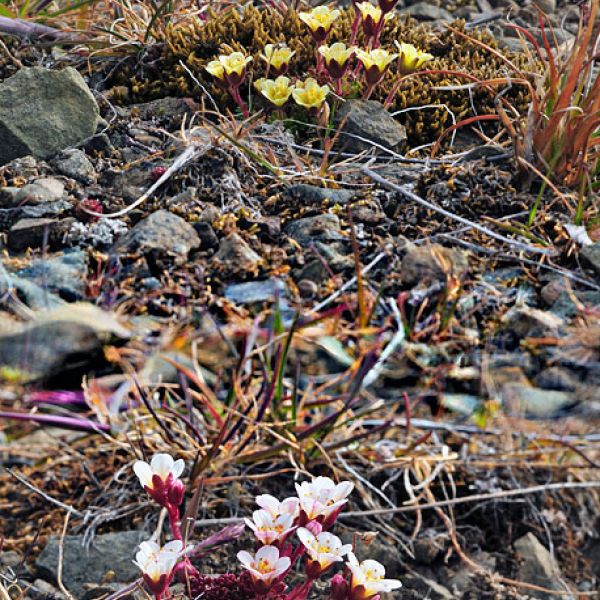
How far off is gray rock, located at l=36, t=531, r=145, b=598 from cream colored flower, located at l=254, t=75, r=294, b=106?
122 cm

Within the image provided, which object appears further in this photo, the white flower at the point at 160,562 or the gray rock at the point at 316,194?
the gray rock at the point at 316,194

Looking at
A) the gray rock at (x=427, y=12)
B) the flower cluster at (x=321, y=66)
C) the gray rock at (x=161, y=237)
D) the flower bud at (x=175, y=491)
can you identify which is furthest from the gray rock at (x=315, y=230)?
the gray rock at (x=427, y=12)

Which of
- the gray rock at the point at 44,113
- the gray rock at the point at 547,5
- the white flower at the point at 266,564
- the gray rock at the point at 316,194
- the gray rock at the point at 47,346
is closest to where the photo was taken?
the white flower at the point at 266,564

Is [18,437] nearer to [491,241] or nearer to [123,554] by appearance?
[123,554]

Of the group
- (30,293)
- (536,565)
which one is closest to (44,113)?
(30,293)

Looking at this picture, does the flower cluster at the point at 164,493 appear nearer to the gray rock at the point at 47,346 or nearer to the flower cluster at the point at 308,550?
the flower cluster at the point at 308,550

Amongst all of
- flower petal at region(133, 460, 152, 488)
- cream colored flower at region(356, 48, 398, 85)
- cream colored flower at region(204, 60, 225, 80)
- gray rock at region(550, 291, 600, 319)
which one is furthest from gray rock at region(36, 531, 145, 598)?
cream colored flower at region(356, 48, 398, 85)

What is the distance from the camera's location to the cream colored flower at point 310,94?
92.7 inches

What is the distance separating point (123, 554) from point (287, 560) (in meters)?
0.83

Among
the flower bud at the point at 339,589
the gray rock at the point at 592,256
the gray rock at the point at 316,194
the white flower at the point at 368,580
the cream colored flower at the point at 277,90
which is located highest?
the cream colored flower at the point at 277,90

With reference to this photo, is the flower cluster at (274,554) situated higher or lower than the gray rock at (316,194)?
lower

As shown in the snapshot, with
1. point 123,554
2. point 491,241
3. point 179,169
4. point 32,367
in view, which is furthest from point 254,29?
point 123,554

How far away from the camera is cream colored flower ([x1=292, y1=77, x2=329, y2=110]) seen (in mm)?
2354

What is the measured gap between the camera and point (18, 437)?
2297 millimetres
